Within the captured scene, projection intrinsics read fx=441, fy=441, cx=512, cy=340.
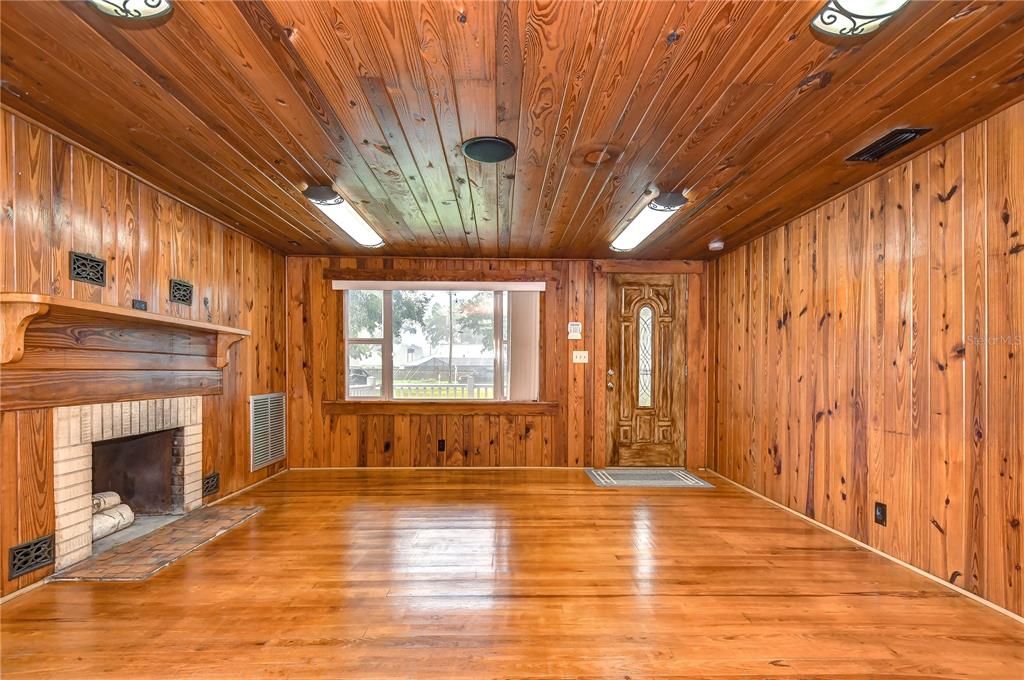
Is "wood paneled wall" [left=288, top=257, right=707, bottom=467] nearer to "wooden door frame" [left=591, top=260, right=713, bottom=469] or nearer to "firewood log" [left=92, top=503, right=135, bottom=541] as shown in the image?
"wooden door frame" [left=591, top=260, right=713, bottom=469]

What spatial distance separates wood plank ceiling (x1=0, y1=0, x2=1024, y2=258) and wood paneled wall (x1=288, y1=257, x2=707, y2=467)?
1.93 meters

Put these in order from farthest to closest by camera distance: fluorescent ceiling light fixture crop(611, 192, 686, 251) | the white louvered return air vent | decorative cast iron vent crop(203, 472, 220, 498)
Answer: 1. the white louvered return air vent
2. decorative cast iron vent crop(203, 472, 220, 498)
3. fluorescent ceiling light fixture crop(611, 192, 686, 251)

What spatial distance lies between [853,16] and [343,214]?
295 centimetres

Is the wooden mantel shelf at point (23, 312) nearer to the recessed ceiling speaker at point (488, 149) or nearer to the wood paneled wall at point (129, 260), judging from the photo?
the wood paneled wall at point (129, 260)

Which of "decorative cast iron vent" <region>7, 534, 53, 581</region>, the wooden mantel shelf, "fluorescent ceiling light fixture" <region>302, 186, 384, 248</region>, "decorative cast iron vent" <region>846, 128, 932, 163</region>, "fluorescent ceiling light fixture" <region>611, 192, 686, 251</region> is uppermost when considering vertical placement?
"decorative cast iron vent" <region>846, 128, 932, 163</region>

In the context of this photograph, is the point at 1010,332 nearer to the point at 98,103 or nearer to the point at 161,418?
the point at 98,103

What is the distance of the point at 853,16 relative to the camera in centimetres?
136

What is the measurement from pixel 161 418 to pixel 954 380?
470cm

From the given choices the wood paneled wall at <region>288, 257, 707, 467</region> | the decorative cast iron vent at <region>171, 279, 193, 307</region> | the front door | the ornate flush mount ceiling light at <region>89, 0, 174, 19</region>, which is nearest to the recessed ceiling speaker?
the ornate flush mount ceiling light at <region>89, 0, 174, 19</region>

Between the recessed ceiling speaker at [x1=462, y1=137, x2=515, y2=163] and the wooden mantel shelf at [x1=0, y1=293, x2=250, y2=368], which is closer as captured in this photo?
the wooden mantel shelf at [x1=0, y1=293, x2=250, y2=368]

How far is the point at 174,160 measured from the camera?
2.46 meters

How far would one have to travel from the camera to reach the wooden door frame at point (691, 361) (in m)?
4.85

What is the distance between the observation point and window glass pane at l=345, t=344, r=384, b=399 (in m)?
4.85

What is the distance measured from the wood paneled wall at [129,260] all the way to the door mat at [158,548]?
37 centimetres
